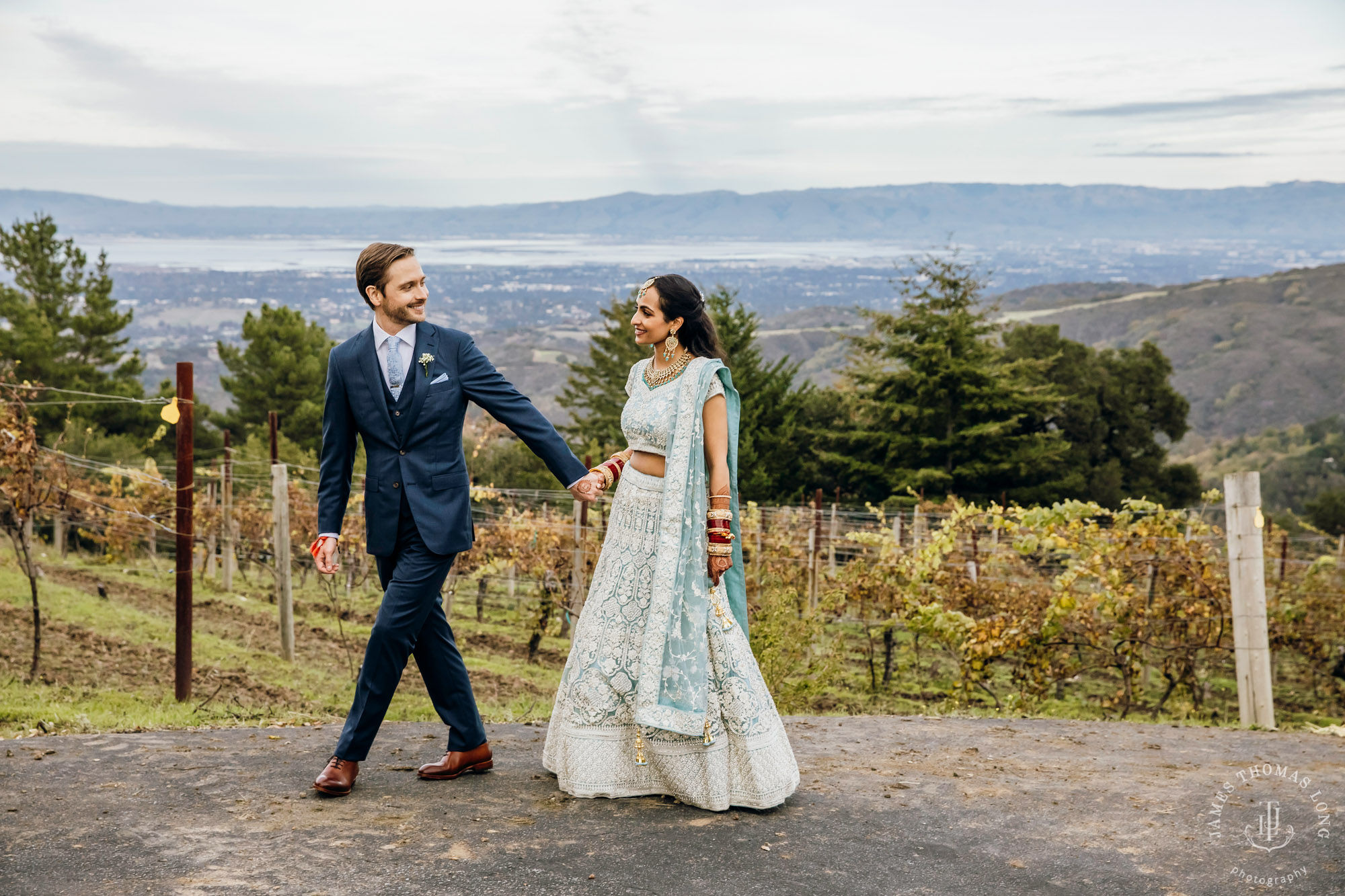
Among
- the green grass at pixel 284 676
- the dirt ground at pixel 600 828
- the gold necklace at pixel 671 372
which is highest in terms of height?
the gold necklace at pixel 671 372

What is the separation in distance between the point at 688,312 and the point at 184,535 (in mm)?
4524

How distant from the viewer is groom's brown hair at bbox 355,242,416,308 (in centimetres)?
370

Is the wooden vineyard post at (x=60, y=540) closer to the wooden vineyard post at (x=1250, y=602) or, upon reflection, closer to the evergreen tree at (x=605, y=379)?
the wooden vineyard post at (x=1250, y=602)

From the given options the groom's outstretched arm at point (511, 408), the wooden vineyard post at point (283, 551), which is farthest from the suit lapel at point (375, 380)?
the wooden vineyard post at point (283, 551)

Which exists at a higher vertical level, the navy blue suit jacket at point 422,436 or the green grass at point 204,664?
the navy blue suit jacket at point 422,436

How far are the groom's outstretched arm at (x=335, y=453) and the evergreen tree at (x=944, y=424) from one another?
29.0m

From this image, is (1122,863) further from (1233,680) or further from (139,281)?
(139,281)

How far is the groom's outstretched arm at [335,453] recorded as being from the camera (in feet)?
12.5

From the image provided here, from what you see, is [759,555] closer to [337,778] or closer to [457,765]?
[457,765]

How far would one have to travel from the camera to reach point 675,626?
373cm

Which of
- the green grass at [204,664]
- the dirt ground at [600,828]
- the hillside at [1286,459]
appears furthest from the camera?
the hillside at [1286,459]

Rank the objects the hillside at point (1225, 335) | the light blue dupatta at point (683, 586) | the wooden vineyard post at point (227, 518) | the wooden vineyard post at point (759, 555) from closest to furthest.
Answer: the light blue dupatta at point (683, 586)
the wooden vineyard post at point (759, 555)
the wooden vineyard post at point (227, 518)
the hillside at point (1225, 335)

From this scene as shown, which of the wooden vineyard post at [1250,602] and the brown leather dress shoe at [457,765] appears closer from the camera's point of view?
the brown leather dress shoe at [457,765]

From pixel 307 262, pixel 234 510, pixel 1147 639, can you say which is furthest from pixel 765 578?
pixel 307 262
